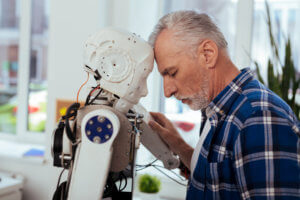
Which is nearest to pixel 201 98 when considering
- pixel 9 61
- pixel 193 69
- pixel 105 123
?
pixel 193 69

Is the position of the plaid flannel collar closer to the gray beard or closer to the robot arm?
the gray beard

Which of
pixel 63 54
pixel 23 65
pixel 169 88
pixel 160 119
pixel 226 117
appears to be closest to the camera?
pixel 226 117

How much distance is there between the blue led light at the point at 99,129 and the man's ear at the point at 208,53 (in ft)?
1.36

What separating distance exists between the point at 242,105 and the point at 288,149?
20 centimetres

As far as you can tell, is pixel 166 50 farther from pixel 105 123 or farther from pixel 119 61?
pixel 105 123

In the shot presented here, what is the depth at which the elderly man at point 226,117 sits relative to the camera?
37.5 inches

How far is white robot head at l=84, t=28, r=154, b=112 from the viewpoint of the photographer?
41.5 inches

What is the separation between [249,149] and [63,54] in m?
1.73

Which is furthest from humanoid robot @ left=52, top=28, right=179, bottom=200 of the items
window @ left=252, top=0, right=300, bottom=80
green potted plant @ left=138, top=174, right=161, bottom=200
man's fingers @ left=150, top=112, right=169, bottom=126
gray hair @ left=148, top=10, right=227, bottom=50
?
window @ left=252, top=0, right=300, bottom=80

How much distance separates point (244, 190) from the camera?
99 cm

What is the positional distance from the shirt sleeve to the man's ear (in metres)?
0.27

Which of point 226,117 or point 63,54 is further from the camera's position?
point 63,54

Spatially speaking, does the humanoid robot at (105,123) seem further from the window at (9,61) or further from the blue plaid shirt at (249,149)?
the window at (9,61)

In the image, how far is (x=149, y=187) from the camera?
2.19 m
